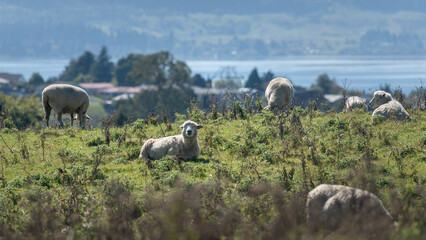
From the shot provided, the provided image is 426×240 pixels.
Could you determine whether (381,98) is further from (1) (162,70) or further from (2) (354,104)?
(1) (162,70)

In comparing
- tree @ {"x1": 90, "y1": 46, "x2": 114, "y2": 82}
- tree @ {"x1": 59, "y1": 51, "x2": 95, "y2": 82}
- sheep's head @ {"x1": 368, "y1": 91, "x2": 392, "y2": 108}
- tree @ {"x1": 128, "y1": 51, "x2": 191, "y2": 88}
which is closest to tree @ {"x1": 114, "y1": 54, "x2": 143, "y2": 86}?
tree @ {"x1": 90, "y1": 46, "x2": 114, "y2": 82}

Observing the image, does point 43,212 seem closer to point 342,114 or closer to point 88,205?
point 88,205

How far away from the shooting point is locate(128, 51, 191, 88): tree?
93.8 metres

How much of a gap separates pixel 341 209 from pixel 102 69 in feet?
470

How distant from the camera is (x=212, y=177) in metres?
12.9

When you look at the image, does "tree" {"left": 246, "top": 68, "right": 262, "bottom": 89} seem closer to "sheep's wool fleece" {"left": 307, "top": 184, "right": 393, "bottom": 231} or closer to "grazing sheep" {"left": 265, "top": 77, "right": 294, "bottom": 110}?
"grazing sheep" {"left": 265, "top": 77, "right": 294, "bottom": 110}

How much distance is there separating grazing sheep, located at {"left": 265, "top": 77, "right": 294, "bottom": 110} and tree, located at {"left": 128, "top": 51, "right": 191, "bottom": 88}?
73371 mm

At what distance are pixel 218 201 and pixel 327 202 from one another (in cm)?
224

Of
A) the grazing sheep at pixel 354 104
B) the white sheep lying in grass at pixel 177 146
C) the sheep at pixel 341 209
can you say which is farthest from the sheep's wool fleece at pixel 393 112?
the sheep at pixel 341 209

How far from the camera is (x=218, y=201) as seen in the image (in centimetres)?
1116

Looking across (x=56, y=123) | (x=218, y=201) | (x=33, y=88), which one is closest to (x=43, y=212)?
(x=218, y=201)

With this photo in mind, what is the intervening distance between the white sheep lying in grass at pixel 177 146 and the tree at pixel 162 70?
77.9 metres

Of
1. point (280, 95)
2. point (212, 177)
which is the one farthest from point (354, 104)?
point (212, 177)

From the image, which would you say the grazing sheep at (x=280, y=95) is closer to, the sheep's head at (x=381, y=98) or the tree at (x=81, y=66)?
the sheep's head at (x=381, y=98)
